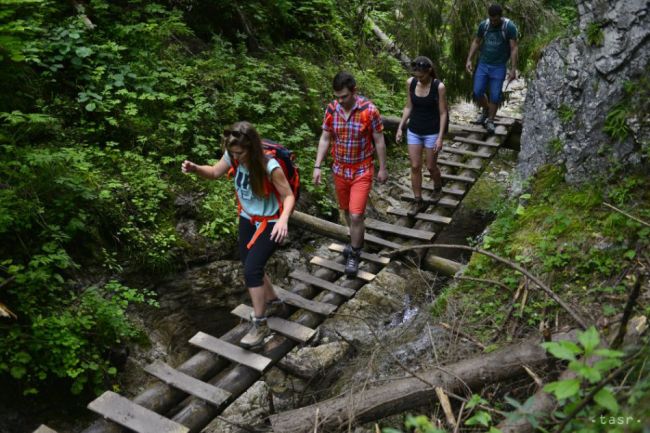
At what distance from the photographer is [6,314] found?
4285 mm

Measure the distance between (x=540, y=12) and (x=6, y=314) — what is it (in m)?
9.44

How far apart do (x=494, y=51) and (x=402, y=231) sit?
3294 millimetres

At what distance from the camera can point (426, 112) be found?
20.6 feet

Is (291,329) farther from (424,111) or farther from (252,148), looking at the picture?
(424,111)

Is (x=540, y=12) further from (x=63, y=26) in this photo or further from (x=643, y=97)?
(x=63, y=26)

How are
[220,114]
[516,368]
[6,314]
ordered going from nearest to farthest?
[516,368], [6,314], [220,114]

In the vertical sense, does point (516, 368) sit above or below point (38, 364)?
above

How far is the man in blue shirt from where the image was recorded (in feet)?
25.4

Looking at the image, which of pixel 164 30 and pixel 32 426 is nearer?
pixel 32 426

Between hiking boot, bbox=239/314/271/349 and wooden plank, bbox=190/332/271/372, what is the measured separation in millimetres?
66

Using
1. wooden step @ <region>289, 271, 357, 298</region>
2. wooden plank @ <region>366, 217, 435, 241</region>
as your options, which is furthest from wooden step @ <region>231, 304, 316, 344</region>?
wooden plank @ <region>366, 217, 435, 241</region>

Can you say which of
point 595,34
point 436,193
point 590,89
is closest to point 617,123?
point 590,89

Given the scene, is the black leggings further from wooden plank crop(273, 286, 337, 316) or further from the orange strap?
wooden plank crop(273, 286, 337, 316)

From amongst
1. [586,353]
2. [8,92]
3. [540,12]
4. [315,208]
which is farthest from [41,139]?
[540,12]
